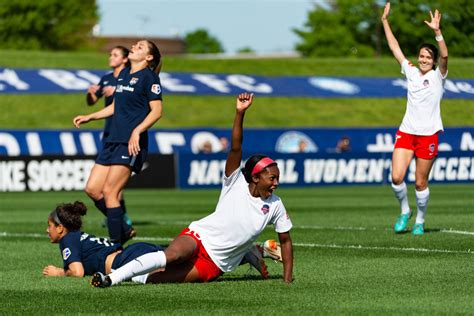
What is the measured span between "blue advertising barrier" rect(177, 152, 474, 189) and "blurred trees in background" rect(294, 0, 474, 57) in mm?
7610

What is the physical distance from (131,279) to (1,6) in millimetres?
58957

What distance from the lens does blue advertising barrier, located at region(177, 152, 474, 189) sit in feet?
105

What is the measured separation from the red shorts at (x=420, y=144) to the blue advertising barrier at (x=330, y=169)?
17.4 m

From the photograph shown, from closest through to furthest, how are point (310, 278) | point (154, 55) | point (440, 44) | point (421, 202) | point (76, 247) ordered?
point (310, 278), point (76, 247), point (154, 55), point (440, 44), point (421, 202)

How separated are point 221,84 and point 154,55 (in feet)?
109

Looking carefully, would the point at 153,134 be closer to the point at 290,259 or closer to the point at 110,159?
the point at 110,159

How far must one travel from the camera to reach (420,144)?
47.6ft

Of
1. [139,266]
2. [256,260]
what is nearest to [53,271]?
[139,266]

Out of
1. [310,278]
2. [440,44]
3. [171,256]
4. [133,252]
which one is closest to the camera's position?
[171,256]

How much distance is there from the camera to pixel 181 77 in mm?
45562

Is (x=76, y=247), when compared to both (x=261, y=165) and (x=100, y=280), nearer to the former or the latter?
(x=100, y=280)

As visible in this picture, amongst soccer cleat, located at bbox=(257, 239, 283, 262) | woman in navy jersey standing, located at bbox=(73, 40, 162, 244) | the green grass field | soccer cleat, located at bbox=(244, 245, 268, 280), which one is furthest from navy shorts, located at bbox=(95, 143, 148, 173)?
soccer cleat, located at bbox=(244, 245, 268, 280)

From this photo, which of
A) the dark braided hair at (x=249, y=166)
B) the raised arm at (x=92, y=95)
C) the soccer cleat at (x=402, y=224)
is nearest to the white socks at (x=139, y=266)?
the dark braided hair at (x=249, y=166)

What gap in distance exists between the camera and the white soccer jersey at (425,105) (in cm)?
1445
